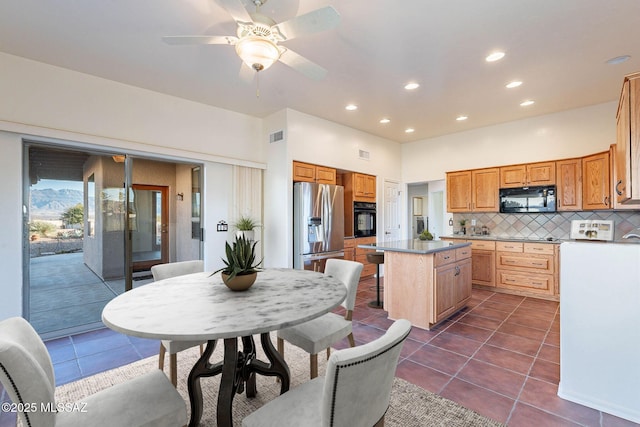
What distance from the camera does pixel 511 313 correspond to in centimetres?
374

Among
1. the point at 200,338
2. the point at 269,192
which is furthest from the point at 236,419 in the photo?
the point at 269,192

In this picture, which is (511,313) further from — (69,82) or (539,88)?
(69,82)

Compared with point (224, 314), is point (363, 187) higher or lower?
higher

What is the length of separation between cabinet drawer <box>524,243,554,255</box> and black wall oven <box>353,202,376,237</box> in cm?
259

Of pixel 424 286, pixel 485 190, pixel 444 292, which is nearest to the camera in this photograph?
pixel 424 286

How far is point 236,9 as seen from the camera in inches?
68.7

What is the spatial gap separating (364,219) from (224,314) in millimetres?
4658

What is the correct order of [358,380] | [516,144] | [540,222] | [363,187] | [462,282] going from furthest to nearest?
[363,187]
[516,144]
[540,222]
[462,282]
[358,380]

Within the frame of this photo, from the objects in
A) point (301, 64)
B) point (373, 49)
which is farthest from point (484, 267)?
point (301, 64)

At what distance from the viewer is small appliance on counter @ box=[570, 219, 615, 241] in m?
2.31

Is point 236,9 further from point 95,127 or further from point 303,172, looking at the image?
point 303,172

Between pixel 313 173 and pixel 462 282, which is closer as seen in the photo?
pixel 462 282

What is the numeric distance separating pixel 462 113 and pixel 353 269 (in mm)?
3720

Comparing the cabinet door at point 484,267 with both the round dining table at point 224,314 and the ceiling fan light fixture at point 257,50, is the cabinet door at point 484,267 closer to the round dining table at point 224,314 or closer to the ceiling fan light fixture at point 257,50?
the round dining table at point 224,314
